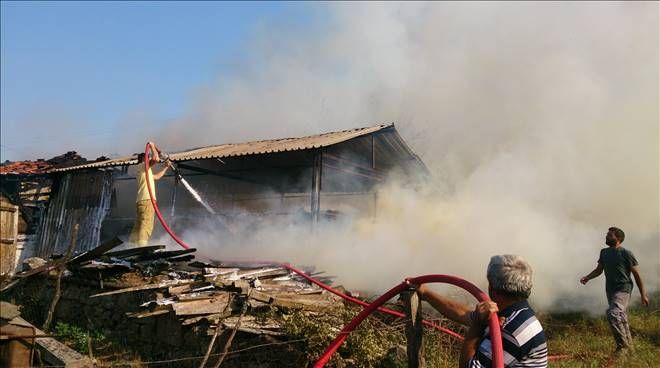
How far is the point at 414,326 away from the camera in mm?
4414

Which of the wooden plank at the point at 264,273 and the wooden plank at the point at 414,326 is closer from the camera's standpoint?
the wooden plank at the point at 414,326

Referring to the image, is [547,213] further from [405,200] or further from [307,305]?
[307,305]

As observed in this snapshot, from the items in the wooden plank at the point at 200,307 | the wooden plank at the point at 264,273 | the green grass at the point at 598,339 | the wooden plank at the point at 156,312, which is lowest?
the green grass at the point at 598,339

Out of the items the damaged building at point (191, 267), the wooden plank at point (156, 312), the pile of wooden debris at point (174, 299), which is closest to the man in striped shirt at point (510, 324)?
the damaged building at point (191, 267)

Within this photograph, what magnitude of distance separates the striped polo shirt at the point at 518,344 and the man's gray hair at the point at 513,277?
120 millimetres

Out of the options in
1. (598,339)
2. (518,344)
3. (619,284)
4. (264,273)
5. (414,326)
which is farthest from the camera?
(598,339)

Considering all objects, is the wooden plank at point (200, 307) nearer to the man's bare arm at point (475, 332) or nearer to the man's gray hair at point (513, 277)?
the man's bare arm at point (475, 332)

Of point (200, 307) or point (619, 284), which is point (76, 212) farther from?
point (619, 284)

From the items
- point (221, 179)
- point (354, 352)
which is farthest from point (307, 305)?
point (221, 179)

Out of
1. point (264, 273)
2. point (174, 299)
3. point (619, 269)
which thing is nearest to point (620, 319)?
point (619, 269)

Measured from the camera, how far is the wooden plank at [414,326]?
4.41 metres

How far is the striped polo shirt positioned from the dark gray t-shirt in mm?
5268

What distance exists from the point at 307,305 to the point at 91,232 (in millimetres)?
10431

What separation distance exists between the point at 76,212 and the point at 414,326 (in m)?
13.5
